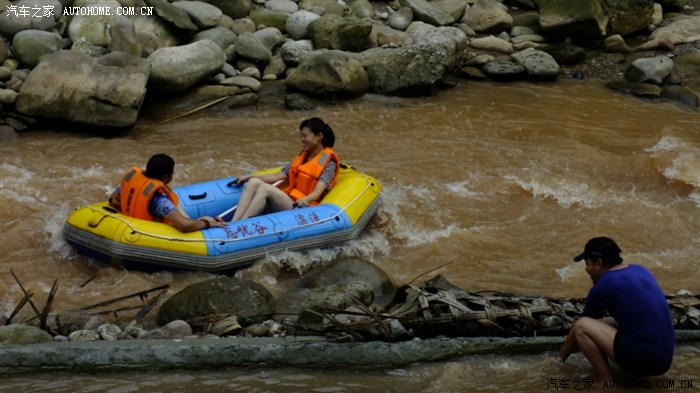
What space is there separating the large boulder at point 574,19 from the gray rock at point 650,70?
46.3 inches

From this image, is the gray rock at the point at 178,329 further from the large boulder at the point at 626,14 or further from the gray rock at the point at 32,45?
the large boulder at the point at 626,14

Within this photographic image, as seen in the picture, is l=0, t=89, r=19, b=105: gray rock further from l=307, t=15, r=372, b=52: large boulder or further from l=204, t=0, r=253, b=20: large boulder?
l=307, t=15, r=372, b=52: large boulder

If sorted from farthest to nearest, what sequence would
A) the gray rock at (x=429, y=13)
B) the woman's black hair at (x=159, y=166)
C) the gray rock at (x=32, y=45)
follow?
the gray rock at (x=429, y=13) → the gray rock at (x=32, y=45) → the woman's black hair at (x=159, y=166)

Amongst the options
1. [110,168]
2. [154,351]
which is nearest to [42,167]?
[110,168]

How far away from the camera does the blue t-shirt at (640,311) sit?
5.35 m

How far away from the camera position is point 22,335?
5883 millimetres

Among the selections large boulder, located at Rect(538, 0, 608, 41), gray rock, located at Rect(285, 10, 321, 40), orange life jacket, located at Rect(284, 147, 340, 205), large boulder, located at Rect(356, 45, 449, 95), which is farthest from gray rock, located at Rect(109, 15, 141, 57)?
large boulder, located at Rect(538, 0, 608, 41)

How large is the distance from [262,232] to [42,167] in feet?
10.3

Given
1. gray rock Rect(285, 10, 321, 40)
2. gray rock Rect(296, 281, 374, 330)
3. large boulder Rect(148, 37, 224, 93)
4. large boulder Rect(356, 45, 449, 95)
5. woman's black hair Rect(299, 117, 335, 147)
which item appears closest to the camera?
gray rock Rect(296, 281, 374, 330)

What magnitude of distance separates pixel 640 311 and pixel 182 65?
7.65 metres

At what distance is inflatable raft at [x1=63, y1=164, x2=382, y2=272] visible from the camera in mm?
7625

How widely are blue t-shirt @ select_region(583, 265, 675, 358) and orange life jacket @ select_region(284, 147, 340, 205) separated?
366 centimetres

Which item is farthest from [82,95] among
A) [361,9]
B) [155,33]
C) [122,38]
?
[361,9]

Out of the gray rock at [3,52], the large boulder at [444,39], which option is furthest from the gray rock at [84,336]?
the large boulder at [444,39]
